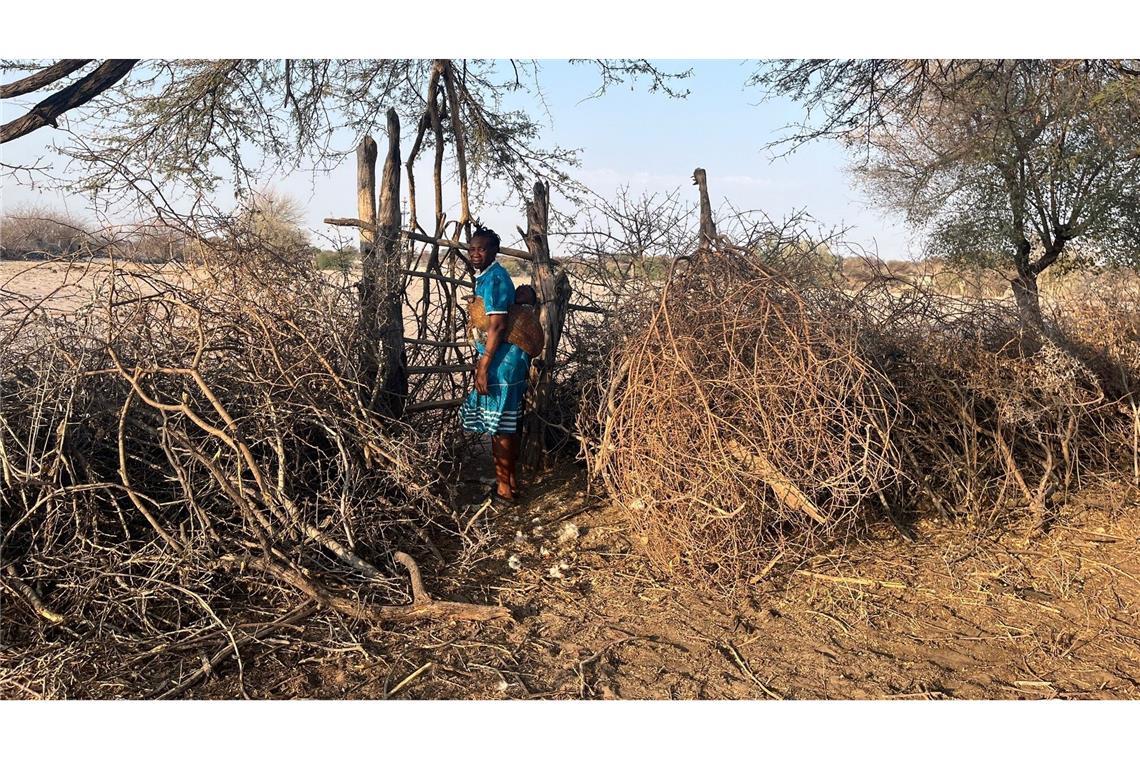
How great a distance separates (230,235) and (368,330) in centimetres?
97

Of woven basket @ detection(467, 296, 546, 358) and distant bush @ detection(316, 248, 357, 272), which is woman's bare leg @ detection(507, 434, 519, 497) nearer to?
woven basket @ detection(467, 296, 546, 358)

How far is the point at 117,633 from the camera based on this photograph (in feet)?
11.3

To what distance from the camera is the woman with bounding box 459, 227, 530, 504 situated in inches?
193

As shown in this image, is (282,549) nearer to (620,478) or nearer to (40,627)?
(40,627)

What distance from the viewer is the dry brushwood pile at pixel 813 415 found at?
4.00 metres

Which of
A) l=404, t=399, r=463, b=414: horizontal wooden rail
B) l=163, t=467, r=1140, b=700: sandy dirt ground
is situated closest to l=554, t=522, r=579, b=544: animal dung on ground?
l=163, t=467, r=1140, b=700: sandy dirt ground

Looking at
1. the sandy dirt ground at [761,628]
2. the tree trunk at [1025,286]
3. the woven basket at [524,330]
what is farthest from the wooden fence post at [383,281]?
the tree trunk at [1025,286]

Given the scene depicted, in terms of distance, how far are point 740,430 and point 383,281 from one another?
8.37 feet

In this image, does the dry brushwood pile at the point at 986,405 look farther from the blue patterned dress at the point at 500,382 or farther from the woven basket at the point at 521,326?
the blue patterned dress at the point at 500,382

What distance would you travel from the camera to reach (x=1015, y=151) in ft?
28.6

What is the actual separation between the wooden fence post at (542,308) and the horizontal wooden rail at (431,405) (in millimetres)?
534

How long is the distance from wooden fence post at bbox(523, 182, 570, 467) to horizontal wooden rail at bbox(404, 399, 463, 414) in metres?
0.53

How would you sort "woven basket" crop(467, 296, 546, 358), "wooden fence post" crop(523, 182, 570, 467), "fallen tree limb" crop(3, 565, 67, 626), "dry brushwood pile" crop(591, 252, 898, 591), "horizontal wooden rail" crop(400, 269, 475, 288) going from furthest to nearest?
"wooden fence post" crop(523, 182, 570, 467) < "horizontal wooden rail" crop(400, 269, 475, 288) < "woven basket" crop(467, 296, 546, 358) < "dry brushwood pile" crop(591, 252, 898, 591) < "fallen tree limb" crop(3, 565, 67, 626)

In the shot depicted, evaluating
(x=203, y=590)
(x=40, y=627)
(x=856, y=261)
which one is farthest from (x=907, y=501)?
(x=40, y=627)
